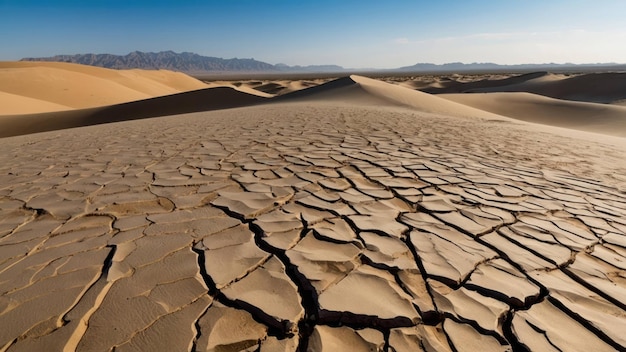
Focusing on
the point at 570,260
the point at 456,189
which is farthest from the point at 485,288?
the point at 456,189

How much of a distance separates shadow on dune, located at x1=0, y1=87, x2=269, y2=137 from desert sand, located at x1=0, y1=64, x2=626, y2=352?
7727 millimetres

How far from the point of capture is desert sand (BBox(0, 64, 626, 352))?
3.58ft

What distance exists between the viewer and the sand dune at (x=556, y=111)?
1012 cm

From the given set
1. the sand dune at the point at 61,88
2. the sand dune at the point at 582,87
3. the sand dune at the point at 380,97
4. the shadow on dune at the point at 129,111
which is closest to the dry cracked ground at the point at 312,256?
the sand dune at the point at 380,97

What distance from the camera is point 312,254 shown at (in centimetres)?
153

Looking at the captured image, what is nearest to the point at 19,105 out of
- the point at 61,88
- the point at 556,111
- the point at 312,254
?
the point at 61,88

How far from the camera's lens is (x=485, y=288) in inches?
51.4

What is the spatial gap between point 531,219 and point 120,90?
21.4 m

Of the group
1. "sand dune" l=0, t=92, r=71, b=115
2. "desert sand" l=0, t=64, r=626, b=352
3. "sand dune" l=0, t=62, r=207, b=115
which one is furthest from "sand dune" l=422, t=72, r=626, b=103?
"sand dune" l=0, t=92, r=71, b=115

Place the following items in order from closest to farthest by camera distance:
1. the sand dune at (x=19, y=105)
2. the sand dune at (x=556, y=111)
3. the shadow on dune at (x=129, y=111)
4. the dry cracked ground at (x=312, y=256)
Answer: the dry cracked ground at (x=312, y=256) → the shadow on dune at (x=129, y=111) → the sand dune at (x=556, y=111) → the sand dune at (x=19, y=105)

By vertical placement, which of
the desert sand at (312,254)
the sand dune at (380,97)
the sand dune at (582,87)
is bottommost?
the sand dune at (582,87)

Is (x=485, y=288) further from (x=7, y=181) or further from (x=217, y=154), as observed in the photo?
(x=7, y=181)

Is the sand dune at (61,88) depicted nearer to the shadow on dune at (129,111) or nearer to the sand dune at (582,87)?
the shadow on dune at (129,111)

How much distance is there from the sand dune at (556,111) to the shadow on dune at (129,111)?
28.0ft
